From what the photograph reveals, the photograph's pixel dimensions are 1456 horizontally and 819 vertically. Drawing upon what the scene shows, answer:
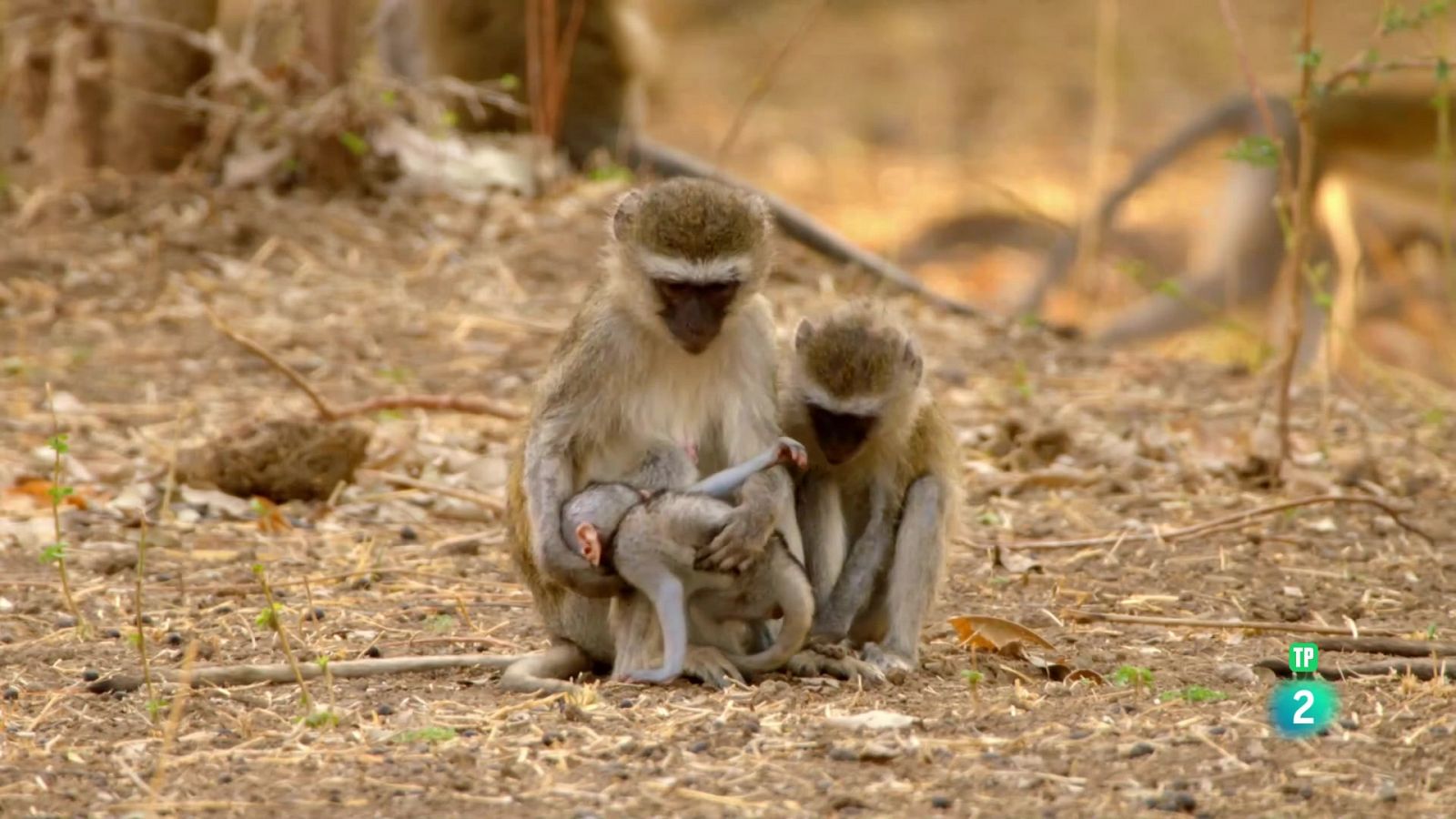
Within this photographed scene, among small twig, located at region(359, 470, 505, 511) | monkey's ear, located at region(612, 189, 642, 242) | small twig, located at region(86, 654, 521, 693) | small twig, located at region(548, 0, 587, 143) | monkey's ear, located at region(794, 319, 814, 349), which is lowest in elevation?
small twig, located at region(86, 654, 521, 693)

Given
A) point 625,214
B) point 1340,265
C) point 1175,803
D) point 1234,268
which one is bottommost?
point 1175,803

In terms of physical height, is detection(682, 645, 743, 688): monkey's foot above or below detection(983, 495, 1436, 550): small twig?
below

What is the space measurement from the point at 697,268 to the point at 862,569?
3.21 feet

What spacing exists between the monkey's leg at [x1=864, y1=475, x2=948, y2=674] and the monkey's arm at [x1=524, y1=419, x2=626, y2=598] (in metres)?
0.74

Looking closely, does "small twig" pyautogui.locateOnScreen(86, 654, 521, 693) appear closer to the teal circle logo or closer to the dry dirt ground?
the dry dirt ground

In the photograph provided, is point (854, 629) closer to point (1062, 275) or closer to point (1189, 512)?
point (1189, 512)

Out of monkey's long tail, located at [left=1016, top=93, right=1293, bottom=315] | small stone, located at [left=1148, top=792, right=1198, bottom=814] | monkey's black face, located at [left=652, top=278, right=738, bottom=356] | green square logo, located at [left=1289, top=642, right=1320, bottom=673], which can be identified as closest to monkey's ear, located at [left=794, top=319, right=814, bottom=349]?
monkey's black face, located at [left=652, top=278, right=738, bottom=356]

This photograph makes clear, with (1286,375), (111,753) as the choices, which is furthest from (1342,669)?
(111,753)

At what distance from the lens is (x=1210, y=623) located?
5438 millimetres

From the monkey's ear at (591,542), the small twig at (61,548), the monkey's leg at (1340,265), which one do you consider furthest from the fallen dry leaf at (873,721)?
the monkey's leg at (1340,265)

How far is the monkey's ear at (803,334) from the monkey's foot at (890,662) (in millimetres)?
801

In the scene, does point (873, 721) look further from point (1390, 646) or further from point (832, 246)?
point (832, 246)

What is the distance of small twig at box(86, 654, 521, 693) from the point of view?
4.71 m

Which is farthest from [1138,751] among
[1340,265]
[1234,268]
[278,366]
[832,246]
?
[1234,268]
